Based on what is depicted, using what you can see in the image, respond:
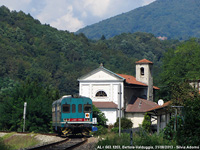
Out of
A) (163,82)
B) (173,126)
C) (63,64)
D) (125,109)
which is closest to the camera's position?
(173,126)

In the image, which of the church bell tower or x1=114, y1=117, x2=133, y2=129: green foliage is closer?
x1=114, y1=117, x2=133, y2=129: green foliage

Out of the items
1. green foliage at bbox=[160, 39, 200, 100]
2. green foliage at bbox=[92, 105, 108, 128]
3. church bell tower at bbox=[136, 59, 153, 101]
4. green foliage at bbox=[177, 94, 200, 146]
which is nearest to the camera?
green foliage at bbox=[177, 94, 200, 146]

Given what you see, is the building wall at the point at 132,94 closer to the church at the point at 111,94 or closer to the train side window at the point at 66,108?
the church at the point at 111,94

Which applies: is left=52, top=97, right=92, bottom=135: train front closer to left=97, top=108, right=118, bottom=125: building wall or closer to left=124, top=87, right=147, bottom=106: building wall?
left=97, top=108, right=118, bottom=125: building wall

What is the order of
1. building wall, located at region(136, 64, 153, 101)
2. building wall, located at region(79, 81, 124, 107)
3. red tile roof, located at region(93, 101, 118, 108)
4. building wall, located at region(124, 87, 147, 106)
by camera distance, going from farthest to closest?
building wall, located at region(136, 64, 153, 101)
building wall, located at region(124, 87, 147, 106)
building wall, located at region(79, 81, 124, 107)
red tile roof, located at region(93, 101, 118, 108)

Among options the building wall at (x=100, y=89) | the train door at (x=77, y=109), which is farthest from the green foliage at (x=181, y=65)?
the train door at (x=77, y=109)

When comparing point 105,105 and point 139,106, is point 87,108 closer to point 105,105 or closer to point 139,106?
point 105,105

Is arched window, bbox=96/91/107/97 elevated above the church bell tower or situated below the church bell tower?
below

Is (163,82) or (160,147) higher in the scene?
(163,82)

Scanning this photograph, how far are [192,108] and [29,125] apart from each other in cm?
3233

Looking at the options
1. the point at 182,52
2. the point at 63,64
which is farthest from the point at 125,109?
the point at 63,64

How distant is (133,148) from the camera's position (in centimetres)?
1631

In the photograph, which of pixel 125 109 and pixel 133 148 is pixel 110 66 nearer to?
pixel 125 109

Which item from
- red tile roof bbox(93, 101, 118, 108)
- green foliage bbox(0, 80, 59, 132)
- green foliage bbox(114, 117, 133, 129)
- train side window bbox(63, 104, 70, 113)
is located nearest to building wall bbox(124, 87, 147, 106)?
red tile roof bbox(93, 101, 118, 108)
